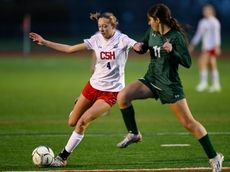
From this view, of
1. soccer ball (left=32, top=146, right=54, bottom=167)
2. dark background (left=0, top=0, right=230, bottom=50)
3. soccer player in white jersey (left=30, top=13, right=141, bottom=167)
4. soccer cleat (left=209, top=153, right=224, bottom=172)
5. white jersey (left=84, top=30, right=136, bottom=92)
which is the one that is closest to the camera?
soccer cleat (left=209, top=153, right=224, bottom=172)

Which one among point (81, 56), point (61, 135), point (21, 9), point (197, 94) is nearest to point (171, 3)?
point (81, 56)

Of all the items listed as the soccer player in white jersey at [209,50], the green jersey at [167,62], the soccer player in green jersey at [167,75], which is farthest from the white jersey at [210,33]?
the green jersey at [167,62]

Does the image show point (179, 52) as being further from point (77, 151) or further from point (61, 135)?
point (61, 135)

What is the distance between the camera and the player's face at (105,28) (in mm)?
10586

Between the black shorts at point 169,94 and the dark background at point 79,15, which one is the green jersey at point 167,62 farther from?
the dark background at point 79,15

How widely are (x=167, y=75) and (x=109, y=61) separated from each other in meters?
1.20

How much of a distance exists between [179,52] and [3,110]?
28.8 ft

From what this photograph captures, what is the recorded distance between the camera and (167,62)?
32.4 ft

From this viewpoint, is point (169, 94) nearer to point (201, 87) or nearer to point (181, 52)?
point (181, 52)

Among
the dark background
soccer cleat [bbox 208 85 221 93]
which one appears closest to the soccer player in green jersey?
soccer cleat [bbox 208 85 221 93]

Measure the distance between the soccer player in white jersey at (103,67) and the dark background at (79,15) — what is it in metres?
31.8

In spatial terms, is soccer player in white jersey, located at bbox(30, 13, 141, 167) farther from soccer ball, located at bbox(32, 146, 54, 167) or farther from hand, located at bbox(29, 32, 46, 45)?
soccer ball, located at bbox(32, 146, 54, 167)

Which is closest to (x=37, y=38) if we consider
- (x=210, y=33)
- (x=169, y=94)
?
(x=169, y=94)

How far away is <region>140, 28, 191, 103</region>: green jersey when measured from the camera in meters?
9.73
